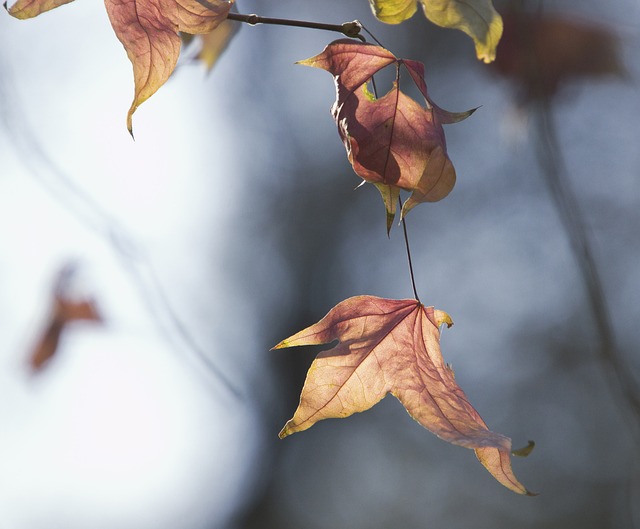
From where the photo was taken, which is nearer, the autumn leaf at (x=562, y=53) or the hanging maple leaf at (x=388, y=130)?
the hanging maple leaf at (x=388, y=130)

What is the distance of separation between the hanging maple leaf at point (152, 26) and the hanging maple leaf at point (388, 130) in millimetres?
79

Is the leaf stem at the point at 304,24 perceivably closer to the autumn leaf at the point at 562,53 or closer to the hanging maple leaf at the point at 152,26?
the hanging maple leaf at the point at 152,26

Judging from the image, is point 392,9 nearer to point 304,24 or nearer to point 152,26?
point 304,24

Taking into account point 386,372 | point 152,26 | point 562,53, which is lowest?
point 562,53

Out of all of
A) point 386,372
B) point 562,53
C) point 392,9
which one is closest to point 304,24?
point 392,9

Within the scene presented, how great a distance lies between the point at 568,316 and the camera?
470 centimetres

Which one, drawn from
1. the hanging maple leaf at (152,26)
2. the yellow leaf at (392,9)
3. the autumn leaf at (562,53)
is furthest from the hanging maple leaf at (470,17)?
the autumn leaf at (562,53)

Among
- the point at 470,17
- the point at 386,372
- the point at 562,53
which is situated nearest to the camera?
the point at 470,17

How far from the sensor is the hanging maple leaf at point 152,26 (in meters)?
0.49

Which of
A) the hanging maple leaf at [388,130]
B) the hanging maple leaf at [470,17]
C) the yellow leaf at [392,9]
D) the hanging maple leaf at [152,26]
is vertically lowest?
the hanging maple leaf at [388,130]

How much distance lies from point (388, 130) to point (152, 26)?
0.19 m

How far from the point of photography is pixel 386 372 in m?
0.61

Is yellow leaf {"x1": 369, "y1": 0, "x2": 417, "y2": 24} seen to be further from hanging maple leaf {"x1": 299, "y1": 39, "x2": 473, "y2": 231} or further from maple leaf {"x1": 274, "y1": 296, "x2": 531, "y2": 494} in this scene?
maple leaf {"x1": 274, "y1": 296, "x2": 531, "y2": 494}

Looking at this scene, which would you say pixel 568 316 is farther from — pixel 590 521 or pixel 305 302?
pixel 305 302
